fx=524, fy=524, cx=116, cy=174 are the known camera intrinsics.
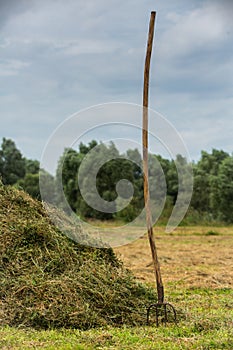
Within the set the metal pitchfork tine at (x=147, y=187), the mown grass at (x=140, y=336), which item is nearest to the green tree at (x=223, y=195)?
the mown grass at (x=140, y=336)

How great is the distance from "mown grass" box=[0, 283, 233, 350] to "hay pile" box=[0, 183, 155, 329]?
0.77 ft

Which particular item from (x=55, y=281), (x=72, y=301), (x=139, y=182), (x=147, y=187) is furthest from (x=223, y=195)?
(x=72, y=301)

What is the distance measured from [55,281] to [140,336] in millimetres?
1129

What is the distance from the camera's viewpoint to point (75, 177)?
28984mm

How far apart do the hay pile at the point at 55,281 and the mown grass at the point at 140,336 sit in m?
0.24

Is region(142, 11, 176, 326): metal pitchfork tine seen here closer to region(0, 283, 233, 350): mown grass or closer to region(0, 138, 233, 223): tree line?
region(0, 283, 233, 350): mown grass

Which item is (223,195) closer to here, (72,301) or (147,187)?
(147,187)

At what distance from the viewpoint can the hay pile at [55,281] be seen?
16.8 feet

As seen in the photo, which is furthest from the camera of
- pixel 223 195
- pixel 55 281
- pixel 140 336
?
pixel 223 195

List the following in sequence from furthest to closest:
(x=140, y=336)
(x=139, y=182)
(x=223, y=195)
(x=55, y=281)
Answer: (x=139, y=182), (x=223, y=195), (x=55, y=281), (x=140, y=336)

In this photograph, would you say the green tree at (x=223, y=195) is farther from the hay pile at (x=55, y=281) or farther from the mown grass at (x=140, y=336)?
the mown grass at (x=140, y=336)

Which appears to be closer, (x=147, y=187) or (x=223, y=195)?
(x=147, y=187)

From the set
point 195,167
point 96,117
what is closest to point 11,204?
point 96,117

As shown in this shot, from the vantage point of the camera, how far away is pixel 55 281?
5.38 meters
